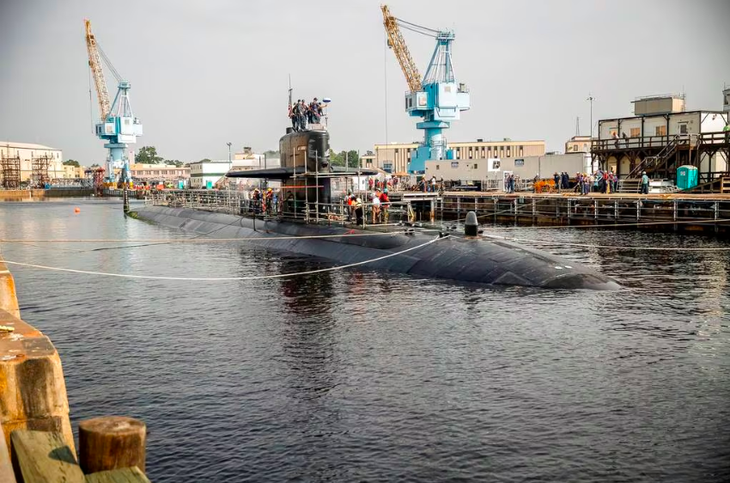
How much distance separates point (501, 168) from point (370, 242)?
45186mm

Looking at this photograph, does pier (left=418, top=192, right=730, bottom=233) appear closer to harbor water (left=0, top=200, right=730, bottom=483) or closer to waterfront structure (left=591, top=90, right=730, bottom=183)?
waterfront structure (left=591, top=90, right=730, bottom=183)

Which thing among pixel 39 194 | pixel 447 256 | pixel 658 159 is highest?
pixel 658 159

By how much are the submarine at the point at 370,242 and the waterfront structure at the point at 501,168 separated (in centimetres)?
3355

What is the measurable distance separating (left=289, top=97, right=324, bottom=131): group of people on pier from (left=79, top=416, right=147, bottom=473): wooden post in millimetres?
25041

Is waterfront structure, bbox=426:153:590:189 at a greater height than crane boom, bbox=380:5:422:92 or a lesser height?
lesser

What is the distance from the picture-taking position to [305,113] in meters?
30.7

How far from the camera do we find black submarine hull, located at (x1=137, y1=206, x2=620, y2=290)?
20.9 m

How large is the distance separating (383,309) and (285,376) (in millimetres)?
6114

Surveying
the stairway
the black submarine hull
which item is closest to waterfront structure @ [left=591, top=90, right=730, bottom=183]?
the stairway

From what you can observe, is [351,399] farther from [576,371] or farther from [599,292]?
[599,292]

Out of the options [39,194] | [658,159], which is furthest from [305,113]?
[39,194]

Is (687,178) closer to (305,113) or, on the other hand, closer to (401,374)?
(305,113)

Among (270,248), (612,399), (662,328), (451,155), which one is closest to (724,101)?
(451,155)

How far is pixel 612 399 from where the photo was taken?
38.9 feet
